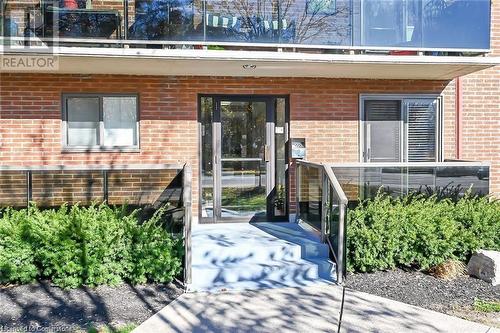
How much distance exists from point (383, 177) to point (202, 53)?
332cm

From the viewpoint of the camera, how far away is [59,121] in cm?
804

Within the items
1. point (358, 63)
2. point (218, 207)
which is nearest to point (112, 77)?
point (218, 207)

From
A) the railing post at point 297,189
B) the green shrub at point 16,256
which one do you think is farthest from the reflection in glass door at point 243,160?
the green shrub at point 16,256

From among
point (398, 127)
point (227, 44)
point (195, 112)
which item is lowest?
point (398, 127)

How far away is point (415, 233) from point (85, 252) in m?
4.34

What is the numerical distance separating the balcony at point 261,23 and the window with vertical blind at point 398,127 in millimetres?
1379

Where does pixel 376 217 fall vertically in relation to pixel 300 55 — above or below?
below

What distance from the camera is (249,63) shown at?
7309 mm

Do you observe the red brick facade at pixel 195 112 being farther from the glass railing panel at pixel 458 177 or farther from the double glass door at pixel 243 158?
the glass railing panel at pixel 458 177

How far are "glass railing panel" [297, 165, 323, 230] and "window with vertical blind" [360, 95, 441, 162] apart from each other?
141 centimetres

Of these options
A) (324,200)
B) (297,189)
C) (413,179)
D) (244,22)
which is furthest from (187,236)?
(413,179)

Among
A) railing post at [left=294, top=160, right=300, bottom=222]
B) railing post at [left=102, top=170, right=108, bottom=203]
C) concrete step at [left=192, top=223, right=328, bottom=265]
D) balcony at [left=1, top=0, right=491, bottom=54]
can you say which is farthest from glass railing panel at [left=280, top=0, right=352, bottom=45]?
railing post at [left=102, top=170, right=108, bottom=203]

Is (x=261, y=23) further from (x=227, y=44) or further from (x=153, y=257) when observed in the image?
(x=153, y=257)

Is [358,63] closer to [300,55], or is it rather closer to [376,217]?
[300,55]
